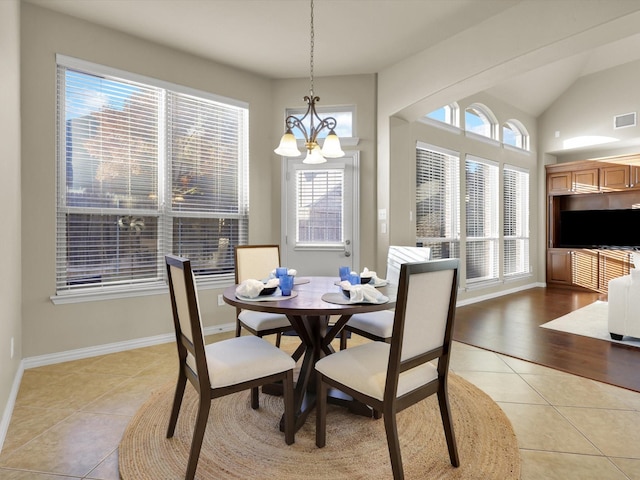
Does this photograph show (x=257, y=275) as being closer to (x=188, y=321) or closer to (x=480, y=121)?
(x=188, y=321)

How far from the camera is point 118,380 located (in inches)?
104

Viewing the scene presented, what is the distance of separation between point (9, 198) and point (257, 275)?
69.8 inches

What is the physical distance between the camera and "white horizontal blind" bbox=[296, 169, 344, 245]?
13.8ft

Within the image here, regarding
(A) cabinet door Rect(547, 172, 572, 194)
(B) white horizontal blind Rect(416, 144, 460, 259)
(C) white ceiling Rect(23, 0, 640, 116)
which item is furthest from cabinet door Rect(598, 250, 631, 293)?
(C) white ceiling Rect(23, 0, 640, 116)

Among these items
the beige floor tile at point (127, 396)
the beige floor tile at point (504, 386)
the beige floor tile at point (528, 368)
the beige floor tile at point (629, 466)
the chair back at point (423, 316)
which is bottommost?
the beige floor tile at point (629, 466)

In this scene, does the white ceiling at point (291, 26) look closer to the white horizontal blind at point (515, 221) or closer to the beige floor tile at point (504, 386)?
the beige floor tile at point (504, 386)

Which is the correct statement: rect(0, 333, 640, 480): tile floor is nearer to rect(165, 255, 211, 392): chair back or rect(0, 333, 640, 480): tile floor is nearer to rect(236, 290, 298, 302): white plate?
rect(165, 255, 211, 392): chair back

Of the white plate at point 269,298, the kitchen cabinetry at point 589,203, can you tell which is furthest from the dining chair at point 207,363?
the kitchen cabinetry at point 589,203

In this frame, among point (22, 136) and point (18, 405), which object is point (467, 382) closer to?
point (18, 405)

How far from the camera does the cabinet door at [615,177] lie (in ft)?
19.5

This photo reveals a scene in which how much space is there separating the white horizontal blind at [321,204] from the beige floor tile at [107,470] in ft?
9.30

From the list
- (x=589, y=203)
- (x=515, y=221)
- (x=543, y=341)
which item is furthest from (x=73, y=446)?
(x=589, y=203)

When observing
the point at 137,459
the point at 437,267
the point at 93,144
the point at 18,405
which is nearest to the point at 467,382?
the point at 437,267

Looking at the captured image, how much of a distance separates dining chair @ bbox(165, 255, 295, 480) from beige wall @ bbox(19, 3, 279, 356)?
70.3 inches
